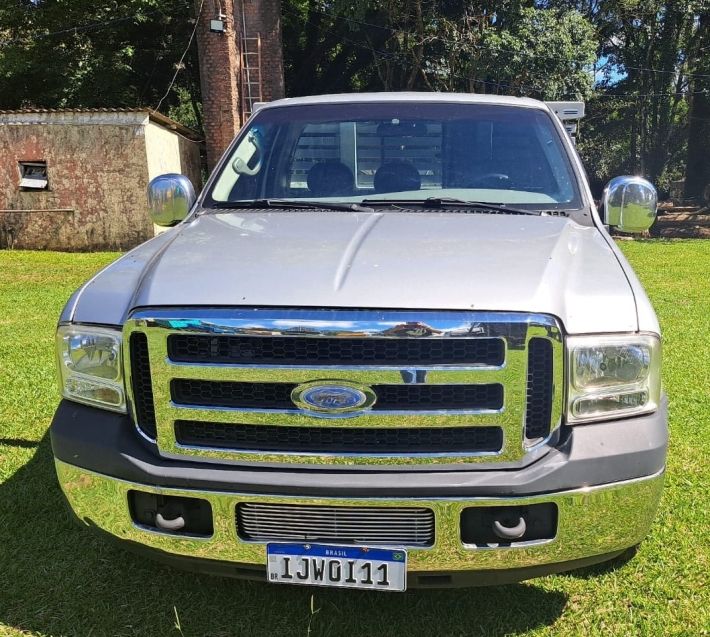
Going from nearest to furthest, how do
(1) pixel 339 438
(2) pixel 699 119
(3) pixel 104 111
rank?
(1) pixel 339 438, (3) pixel 104 111, (2) pixel 699 119

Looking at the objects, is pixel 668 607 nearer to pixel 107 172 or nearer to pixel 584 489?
pixel 584 489

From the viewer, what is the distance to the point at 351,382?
6.95 ft

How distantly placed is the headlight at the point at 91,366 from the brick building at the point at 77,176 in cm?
1593

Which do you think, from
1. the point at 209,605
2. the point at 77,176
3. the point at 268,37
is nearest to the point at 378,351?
the point at 209,605

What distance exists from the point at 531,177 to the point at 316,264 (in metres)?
1.55

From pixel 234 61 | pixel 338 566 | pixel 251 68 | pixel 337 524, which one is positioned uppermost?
pixel 234 61

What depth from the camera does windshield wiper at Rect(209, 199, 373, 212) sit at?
10.5ft

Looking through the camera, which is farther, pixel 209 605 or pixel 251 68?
pixel 251 68

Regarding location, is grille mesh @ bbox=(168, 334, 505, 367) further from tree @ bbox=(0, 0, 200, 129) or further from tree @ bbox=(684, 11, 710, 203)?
tree @ bbox=(684, 11, 710, 203)

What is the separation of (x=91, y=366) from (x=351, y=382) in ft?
3.01

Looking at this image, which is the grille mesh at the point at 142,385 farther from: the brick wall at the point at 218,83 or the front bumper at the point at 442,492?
the brick wall at the point at 218,83

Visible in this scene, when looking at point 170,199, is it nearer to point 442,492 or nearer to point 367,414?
point 367,414

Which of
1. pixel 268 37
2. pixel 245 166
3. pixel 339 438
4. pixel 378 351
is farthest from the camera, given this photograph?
pixel 268 37

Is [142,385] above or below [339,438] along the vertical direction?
above
